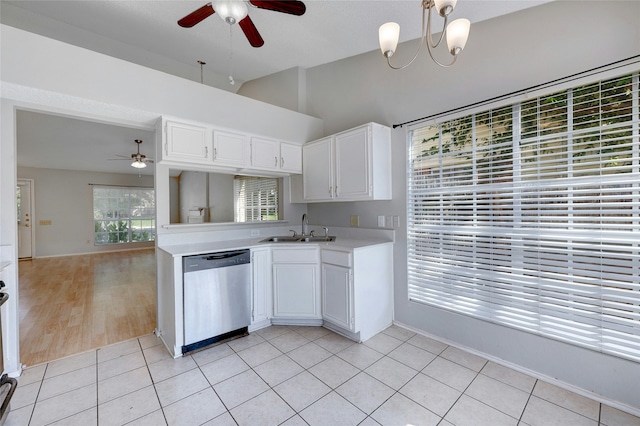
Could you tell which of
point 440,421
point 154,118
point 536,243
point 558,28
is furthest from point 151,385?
point 558,28

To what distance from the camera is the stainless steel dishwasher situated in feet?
7.54

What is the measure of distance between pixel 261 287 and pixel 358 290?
40.3 inches

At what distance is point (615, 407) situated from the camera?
5.41 feet

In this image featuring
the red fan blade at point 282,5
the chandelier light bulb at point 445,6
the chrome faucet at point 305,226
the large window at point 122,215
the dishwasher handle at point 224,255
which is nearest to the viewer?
the chandelier light bulb at point 445,6

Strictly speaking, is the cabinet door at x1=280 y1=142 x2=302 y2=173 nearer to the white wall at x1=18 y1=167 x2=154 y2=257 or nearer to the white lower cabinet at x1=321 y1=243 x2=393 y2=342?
the white lower cabinet at x1=321 y1=243 x2=393 y2=342

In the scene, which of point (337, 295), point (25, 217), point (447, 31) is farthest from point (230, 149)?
point (25, 217)

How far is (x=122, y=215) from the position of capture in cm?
780

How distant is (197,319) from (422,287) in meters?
2.14

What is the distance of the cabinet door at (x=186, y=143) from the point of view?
2426mm

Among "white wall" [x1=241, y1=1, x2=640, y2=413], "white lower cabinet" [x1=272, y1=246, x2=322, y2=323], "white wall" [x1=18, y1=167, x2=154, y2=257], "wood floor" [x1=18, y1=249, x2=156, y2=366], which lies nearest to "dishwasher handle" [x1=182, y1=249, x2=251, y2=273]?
"white lower cabinet" [x1=272, y1=246, x2=322, y2=323]

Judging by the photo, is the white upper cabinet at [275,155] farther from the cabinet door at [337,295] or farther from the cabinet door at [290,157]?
the cabinet door at [337,295]

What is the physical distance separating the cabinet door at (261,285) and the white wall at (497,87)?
1122 mm

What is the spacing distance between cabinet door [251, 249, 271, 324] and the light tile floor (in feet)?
1.16

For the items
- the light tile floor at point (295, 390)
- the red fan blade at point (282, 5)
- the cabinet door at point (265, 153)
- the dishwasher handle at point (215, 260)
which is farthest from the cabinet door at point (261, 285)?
the red fan blade at point (282, 5)
